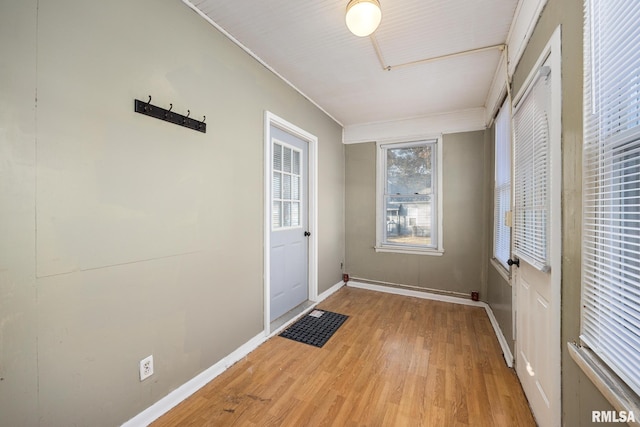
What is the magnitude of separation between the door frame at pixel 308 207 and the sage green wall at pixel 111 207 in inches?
14.4

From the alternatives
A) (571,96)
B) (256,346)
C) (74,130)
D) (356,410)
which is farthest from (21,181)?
(571,96)

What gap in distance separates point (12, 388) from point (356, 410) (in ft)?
5.76

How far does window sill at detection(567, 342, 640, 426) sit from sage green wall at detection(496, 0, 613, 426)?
0.27ft

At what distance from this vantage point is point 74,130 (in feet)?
4.11

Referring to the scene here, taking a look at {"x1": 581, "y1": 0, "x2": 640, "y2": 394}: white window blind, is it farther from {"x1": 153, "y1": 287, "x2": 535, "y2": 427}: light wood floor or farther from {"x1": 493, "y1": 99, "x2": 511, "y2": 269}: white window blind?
{"x1": 493, "y1": 99, "x2": 511, "y2": 269}: white window blind

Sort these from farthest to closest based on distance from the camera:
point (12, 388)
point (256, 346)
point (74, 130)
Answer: point (256, 346) → point (74, 130) → point (12, 388)

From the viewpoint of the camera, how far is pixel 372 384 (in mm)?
1908

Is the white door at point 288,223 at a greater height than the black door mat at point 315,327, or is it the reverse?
the white door at point 288,223

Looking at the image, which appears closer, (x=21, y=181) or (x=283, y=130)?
(x=21, y=181)

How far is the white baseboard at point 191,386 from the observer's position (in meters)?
1.52

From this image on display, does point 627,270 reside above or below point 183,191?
below

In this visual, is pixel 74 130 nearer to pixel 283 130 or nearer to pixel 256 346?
pixel 283 130

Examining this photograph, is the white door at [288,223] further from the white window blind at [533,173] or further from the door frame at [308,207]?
the white window blind at [533,173]

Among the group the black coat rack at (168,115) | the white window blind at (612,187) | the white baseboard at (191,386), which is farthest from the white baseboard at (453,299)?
the black coat rack at (168,115)
